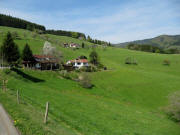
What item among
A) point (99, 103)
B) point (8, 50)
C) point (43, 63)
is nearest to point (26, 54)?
point (43, 63)

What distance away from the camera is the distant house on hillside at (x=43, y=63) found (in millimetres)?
62406

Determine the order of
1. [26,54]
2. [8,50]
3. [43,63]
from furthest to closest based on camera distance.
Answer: [43,63]
[26,54]
[8,50]

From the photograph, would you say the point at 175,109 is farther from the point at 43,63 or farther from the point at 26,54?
the point at 26,54

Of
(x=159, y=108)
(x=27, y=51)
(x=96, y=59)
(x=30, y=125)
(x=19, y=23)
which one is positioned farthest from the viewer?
(x=19, y=23)

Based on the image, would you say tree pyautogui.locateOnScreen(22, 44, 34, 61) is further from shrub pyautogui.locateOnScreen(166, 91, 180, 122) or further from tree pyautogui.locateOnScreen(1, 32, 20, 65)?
shrub pyautogui.locateOnScreen(166, 91, 180, 122)

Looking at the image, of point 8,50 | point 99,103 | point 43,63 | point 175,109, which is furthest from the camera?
point 43,63

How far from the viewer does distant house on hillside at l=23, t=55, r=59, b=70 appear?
205 feet

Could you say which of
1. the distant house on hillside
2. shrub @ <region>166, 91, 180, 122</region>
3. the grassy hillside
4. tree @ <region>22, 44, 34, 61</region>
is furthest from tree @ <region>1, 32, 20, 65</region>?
shrub @ <region>166, 91, 180, 122</region>

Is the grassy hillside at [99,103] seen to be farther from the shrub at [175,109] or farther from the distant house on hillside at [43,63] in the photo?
the distant house on hillside at [43,63]

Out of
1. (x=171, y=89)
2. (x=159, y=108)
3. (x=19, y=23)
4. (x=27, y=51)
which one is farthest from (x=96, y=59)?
(x=19, y=23)

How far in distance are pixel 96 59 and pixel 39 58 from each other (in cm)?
3669

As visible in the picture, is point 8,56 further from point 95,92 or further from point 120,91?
point 120,91

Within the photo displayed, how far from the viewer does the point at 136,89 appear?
44406 mm

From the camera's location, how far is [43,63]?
2603 inches
